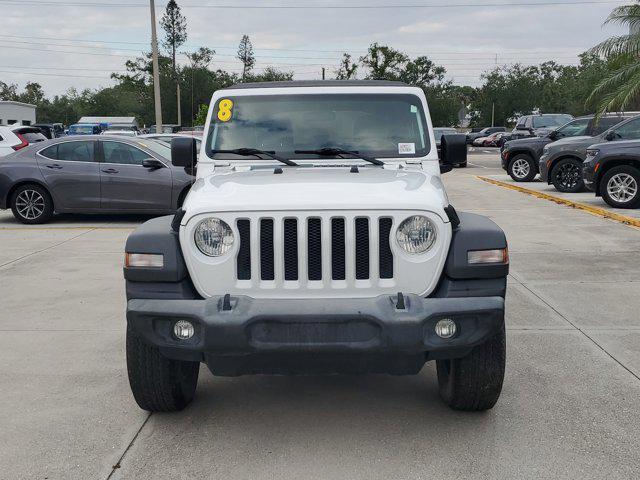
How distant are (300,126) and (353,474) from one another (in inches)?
93.4

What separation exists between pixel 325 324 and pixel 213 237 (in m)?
0.73

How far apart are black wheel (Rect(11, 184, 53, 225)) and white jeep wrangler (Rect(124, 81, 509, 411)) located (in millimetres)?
9341

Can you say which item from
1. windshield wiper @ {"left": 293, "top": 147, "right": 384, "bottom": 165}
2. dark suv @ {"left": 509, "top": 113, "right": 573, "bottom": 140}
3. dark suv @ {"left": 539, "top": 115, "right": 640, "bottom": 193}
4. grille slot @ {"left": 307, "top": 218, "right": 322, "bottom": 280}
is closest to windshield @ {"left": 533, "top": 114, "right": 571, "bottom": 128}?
dark suv @ {"left": 509, "top": 113, "right": 573, "bottom": 140}

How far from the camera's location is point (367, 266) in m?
3.62

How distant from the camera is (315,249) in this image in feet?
11.9

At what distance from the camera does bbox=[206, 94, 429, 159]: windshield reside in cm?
491

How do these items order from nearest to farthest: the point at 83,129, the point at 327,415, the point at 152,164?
the point at 327,415, the point at 152,164, the point at 83,129

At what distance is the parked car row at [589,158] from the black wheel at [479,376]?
10.2 m

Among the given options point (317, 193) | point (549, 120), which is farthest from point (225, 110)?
point (549, 120)

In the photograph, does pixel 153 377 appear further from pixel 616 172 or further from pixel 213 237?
pixel 616 172

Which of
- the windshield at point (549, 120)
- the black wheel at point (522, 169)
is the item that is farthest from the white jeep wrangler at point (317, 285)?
the windshield at point (549, 120)

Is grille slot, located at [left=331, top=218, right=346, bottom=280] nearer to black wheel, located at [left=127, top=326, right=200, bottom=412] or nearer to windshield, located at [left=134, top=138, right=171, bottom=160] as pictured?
black wheel, located at [left=127, top=326, right=200, bottom=412]

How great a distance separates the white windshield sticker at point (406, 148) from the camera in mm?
4915

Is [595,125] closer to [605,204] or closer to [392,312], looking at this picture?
[605,204]
